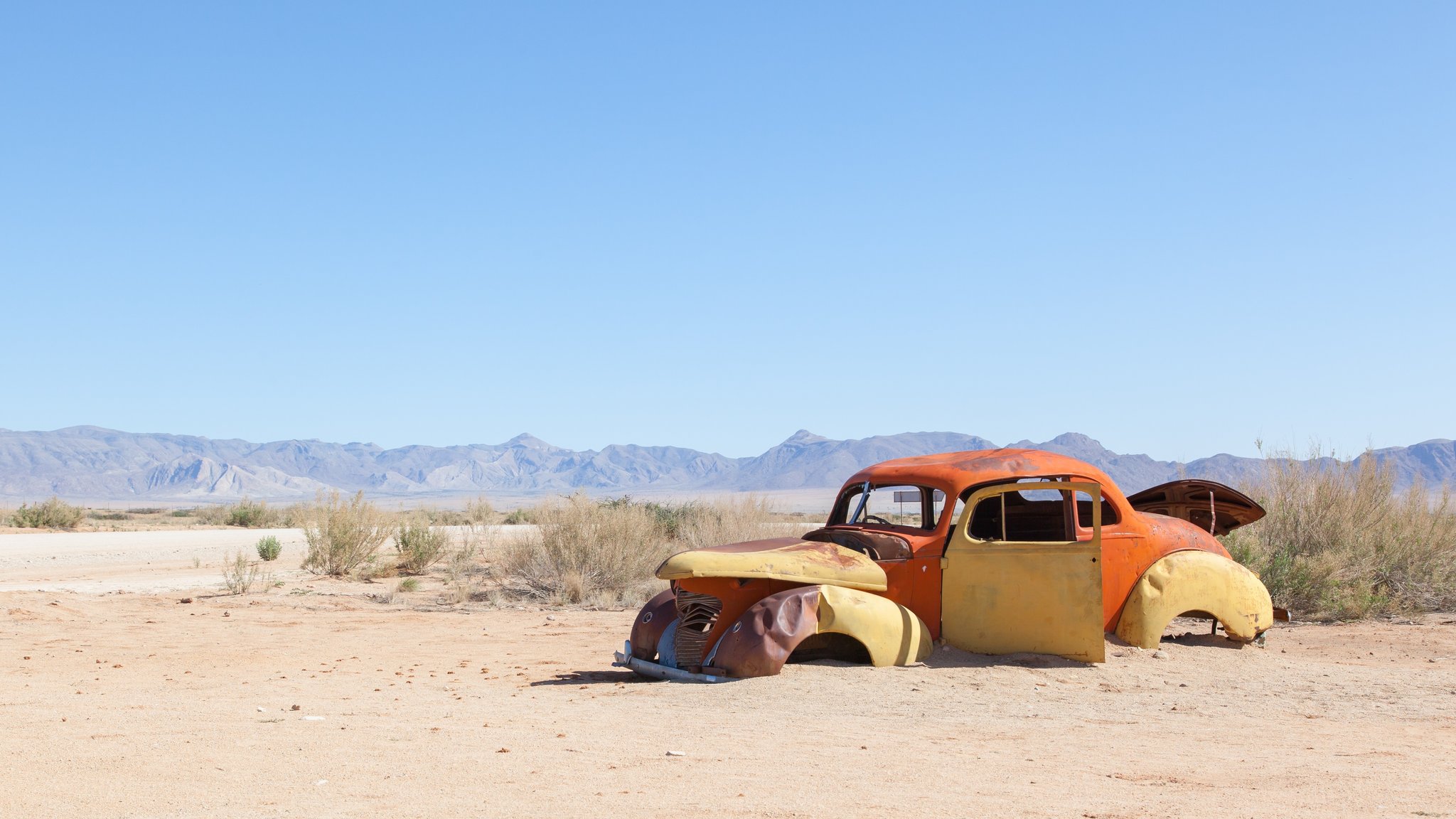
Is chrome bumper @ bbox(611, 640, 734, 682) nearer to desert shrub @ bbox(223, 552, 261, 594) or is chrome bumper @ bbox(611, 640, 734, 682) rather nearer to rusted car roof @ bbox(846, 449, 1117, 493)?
rusted car roof @ bbox(846, 449, 1117, 493)

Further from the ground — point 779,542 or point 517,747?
point 779,542

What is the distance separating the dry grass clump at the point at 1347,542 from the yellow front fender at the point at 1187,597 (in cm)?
493

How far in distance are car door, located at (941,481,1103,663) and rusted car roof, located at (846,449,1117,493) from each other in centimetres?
21

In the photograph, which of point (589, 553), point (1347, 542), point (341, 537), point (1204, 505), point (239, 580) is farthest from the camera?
point (341, 537)

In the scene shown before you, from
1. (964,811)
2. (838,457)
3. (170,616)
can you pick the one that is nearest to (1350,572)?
(964,811)

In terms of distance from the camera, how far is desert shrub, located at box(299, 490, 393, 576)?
69.9 feet

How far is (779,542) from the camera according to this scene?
931 centimetres

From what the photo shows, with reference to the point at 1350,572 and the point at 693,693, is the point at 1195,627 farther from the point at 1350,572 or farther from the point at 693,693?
the point at 693,693

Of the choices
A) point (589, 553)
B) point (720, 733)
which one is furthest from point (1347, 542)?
point (720, 733)

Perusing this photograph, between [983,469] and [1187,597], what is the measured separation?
200cm

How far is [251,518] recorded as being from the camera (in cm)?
4362

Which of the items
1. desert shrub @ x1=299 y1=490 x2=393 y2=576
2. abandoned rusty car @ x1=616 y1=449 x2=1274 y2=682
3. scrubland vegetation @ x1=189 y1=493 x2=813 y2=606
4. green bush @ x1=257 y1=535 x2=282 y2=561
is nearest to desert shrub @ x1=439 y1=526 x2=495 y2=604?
scrubland vegetation @ x1=189 y1=493 x2=813 y2=606

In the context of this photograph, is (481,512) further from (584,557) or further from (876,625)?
(876,625)

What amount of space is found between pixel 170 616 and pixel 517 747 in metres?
10.1
